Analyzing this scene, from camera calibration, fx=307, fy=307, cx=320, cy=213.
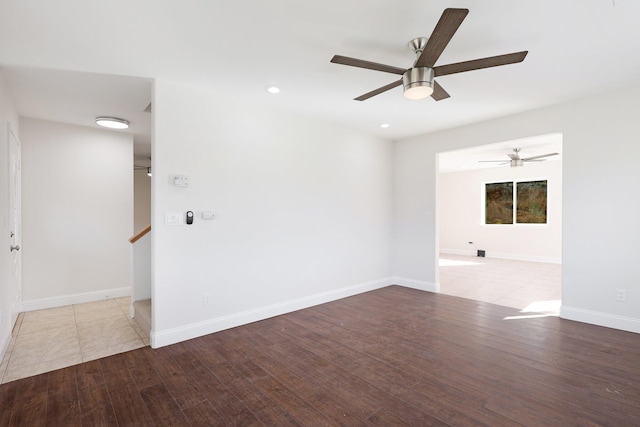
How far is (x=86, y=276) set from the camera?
14.5ft

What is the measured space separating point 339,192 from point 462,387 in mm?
2950

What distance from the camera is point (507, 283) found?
5.52m

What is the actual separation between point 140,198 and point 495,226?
31.0 feet

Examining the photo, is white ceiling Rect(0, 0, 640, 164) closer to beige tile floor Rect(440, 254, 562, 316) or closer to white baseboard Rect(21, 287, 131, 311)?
white baseboard Rect(21, 287, 131, 311)

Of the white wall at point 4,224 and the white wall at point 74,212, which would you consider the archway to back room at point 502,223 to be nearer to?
the white wall at point 74,212

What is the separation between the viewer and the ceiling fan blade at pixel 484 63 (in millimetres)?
1943

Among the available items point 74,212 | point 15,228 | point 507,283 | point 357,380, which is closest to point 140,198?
point 74,212

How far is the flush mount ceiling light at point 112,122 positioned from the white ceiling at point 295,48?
14.6 inches

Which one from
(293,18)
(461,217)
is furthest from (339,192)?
(461,217)

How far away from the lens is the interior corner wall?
7312 millimetres

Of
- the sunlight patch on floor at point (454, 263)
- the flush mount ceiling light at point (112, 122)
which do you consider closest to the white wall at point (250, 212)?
the flush mount ceiling light at point (112, 122)

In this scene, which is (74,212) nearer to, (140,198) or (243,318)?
(243,318)

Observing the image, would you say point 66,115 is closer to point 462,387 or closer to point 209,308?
point 209,308

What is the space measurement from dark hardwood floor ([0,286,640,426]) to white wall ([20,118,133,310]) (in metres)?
2.29
